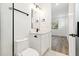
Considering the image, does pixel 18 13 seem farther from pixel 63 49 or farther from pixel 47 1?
pixel 63 49

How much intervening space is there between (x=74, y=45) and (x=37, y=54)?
548mm

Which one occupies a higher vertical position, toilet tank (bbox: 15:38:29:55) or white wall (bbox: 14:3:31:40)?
white wall (bbox: 14:3:31:40)

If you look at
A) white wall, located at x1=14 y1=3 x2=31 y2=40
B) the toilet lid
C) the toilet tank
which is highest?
white wall, located at x1=14 y1=3 x2=31 y2=40

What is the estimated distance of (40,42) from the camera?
1259mm

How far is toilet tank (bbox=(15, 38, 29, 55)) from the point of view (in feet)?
4.03

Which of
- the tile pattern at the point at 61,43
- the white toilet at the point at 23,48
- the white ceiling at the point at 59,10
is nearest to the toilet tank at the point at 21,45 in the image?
the white toilet at the point at 23,48

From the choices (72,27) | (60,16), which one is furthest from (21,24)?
(72,27)

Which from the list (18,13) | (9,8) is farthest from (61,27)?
(9,8)

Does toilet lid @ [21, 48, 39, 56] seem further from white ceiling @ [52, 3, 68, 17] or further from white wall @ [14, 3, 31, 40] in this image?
white ceiling @ [52, 3, 68, 17]

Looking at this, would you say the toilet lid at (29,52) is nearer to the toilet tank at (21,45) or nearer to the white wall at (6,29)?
the toilet tank at (21,45)

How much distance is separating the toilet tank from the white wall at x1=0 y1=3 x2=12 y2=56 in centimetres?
10

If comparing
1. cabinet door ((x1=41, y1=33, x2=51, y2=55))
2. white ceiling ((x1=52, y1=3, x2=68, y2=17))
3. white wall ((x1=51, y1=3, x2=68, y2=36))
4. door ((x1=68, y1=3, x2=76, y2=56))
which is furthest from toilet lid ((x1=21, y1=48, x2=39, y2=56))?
white ceiling ((x1=52, y1=3, x2=68, y2=17))

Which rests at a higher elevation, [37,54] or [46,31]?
[46,31]

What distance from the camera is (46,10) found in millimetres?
1251
